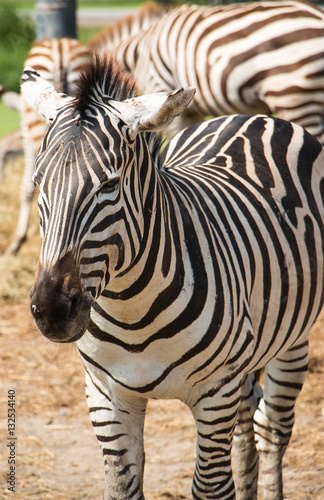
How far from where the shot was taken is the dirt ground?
12.3ft

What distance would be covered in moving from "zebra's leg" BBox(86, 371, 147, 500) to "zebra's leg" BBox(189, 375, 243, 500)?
0.83 feet

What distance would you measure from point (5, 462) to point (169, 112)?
8.88ft

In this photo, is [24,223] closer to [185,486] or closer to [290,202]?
[185,486]

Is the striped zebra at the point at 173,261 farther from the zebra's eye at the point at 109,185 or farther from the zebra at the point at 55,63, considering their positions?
the zebra at the point at 55,63

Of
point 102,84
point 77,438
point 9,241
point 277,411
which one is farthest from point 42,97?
point 9,241

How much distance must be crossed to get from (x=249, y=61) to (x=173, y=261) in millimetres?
3932

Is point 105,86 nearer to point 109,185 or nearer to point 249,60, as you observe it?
point 109,185

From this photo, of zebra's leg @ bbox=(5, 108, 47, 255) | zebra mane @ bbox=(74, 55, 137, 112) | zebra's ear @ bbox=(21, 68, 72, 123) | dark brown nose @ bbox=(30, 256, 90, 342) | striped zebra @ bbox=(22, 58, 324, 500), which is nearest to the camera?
dark brown nose @ bbox=(30, 256, 90, 342)

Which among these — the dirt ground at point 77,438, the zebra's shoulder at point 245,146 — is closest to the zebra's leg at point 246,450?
the dirt ground at point 77,438

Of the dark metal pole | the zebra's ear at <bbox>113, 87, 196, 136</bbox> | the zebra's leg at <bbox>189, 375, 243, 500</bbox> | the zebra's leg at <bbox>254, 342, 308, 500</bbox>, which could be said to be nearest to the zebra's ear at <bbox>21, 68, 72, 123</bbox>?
the zebra's ear at <bbox>113, 87, 196, 136</bbox>

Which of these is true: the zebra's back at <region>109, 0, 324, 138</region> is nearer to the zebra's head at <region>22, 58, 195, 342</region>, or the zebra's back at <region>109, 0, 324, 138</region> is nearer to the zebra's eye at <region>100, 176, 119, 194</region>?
the zebra's head at <region>22, 58, 195, 342</region>

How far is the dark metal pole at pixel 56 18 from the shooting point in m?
6.78

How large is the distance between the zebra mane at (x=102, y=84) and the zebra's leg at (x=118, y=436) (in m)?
1.13

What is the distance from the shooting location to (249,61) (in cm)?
586
